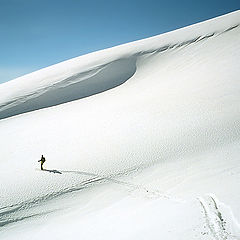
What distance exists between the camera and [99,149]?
34.6ft

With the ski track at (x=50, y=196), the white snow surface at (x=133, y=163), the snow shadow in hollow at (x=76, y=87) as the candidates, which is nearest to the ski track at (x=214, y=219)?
the white snow surface at (x=133, y=163)

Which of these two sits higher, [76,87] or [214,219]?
[76,87]

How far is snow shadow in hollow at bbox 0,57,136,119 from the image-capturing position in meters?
21.6

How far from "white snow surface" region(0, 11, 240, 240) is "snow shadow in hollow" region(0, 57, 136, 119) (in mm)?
568

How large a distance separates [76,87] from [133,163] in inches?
649

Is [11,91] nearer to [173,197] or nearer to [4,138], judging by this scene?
[4,138]

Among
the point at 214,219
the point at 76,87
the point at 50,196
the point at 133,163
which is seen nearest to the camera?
the point at 214,219

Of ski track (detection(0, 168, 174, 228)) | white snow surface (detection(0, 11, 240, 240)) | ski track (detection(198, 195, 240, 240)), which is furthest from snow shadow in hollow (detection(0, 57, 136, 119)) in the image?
ski track (detection(198, 195, 240, 240))

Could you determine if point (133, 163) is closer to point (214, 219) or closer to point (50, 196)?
point (50, 196)

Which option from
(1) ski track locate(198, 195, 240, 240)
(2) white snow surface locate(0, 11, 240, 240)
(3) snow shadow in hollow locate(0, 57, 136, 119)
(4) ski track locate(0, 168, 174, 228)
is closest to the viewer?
(1) ski track locate(198, 195, 240, 240)

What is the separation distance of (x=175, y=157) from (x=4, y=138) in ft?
35.8

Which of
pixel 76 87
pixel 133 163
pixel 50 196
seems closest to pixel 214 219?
pixel 133 163

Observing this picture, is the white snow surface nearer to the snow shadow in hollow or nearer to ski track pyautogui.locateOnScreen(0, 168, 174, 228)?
ski track pyautogui.locateOnScreen(0, 168, 174, 228)

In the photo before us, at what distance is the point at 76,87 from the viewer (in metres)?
23.8
